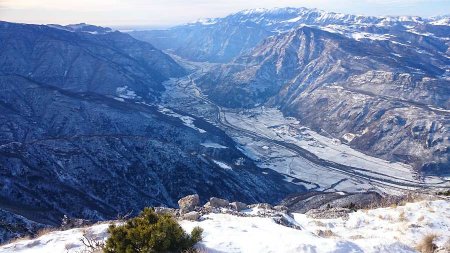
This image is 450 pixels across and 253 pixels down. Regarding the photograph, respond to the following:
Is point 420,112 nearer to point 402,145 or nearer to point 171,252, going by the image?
point 402,145

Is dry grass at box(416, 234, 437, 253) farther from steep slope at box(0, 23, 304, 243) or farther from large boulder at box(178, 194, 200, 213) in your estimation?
steep slope at box(0, 23, 304, 243)

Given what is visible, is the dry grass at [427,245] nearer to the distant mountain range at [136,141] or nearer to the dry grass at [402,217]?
the dry grass at [402,217]

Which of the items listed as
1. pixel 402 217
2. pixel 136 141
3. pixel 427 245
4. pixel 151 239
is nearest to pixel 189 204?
pixel 402 217

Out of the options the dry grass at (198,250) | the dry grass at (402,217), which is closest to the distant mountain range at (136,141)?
the dry grass at (198,250)

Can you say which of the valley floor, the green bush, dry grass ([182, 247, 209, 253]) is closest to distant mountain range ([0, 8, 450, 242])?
the valley floor

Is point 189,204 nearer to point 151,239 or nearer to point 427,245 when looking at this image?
point 151,239
